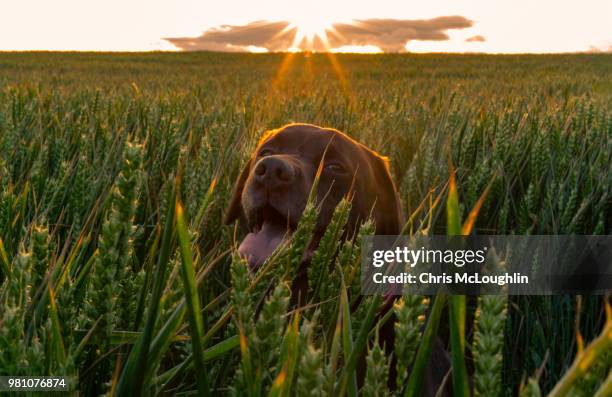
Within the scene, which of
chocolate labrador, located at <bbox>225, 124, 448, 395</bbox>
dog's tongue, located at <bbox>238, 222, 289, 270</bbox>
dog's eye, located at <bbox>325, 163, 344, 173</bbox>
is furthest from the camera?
dog's eye, located at <bbox>325, 163, 344, 173</bbox>

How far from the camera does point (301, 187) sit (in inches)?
79.6

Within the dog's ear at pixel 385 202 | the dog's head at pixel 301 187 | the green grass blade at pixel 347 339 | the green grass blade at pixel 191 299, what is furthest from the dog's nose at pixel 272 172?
the green grass blade at pixel 191 299

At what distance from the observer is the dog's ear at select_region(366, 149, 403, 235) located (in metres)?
2.09

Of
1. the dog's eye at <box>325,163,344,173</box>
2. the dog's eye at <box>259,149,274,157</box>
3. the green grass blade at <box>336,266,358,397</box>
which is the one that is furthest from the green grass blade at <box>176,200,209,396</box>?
the dog's eye at <box>259,149,274,157</box>

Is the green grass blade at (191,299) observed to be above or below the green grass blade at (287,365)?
above

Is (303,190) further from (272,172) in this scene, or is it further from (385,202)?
(385,202)

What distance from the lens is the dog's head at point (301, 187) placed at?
196 cm

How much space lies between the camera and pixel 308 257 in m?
1.81

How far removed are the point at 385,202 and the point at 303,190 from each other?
360mm

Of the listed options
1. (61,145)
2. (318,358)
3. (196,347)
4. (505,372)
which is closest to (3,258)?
(196,347)

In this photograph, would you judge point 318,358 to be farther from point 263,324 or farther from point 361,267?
point 361,267

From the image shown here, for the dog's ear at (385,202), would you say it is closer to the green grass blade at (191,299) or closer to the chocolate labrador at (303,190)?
the chocolate labrador at (303,190)

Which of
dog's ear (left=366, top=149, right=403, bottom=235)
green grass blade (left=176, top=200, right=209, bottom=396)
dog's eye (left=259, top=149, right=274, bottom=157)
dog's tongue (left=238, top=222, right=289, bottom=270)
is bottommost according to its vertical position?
dog's tongue (left=238, top=222, right=289, bottom=270)

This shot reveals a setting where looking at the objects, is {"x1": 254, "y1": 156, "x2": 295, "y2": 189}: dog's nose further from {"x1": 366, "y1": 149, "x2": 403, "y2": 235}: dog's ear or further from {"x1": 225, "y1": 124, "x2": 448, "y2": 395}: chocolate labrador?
{"x1": 366, "y1": 149, "x2": 403, "y2": 235}: dog's ear
